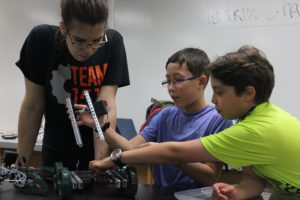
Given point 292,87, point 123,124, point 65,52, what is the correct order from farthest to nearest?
point 123,124
point 292,87
point 65,52

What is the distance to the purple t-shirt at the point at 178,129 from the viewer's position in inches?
44.4

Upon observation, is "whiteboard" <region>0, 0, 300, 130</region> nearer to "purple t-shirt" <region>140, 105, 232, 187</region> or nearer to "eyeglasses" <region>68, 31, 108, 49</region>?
"purple t-shirt" <region>140, 105, 232, 187</region>

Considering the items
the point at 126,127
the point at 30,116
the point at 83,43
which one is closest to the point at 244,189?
the point at 83,43

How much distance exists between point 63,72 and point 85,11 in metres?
0.27

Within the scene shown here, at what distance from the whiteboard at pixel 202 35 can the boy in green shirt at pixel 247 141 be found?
1.11 m

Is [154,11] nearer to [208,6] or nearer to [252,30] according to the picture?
[208,6]

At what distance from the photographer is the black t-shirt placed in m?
1.07

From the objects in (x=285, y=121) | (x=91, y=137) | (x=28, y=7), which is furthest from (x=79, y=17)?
(x=28, y=7)

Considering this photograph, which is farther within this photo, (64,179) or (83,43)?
(83,43)

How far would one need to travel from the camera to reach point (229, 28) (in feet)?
A: 6.72

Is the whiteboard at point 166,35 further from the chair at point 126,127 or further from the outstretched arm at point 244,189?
the outstretched arm at point 244,189

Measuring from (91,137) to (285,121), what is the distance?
0.66 meters

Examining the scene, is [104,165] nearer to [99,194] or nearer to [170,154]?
[99,194]

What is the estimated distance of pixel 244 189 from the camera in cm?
83
